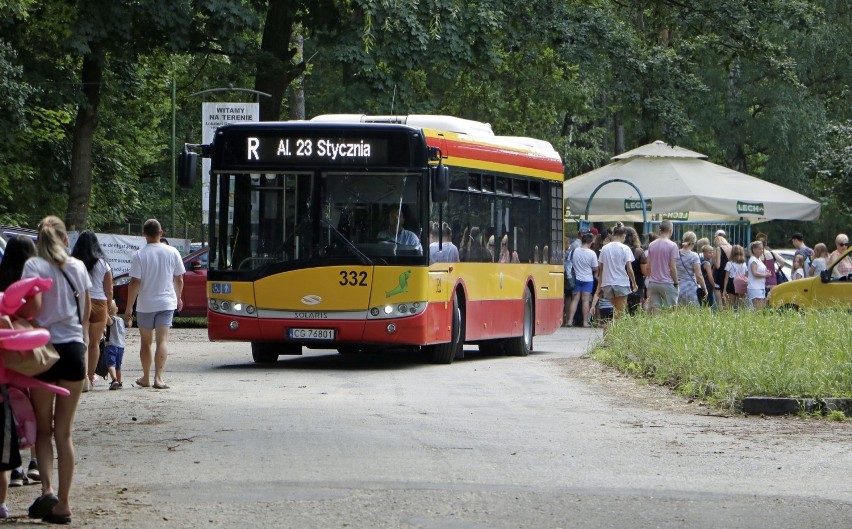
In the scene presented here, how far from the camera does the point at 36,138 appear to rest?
117 ft

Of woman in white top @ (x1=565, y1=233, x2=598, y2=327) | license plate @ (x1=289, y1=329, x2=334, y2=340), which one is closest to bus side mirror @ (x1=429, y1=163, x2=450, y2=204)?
license plate @ (x1=289, y1=329, x2=334, y2=340)

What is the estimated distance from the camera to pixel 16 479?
9.73 metres

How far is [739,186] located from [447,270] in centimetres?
1440

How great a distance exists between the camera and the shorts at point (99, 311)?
50.4 feet

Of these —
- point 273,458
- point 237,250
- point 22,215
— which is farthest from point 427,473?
point 22,215

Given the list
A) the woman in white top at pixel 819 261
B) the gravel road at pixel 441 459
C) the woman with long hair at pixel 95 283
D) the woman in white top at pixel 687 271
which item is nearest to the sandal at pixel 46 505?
the gravel road at pixel 441 459

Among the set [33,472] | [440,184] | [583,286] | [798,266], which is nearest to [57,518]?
[33,472]

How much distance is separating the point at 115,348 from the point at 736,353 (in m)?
6.15

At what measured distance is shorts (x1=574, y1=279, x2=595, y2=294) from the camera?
3183 cm

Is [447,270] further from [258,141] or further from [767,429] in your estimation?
[767,429]

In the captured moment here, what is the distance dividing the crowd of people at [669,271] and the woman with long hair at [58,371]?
1509 centimetres

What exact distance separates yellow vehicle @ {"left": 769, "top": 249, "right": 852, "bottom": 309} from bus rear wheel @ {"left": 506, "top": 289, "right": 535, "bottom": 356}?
3.87m

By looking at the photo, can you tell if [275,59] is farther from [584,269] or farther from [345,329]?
[345,329]

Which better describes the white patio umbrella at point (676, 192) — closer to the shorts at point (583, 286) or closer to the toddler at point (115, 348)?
the shorts at point (583, 286)
